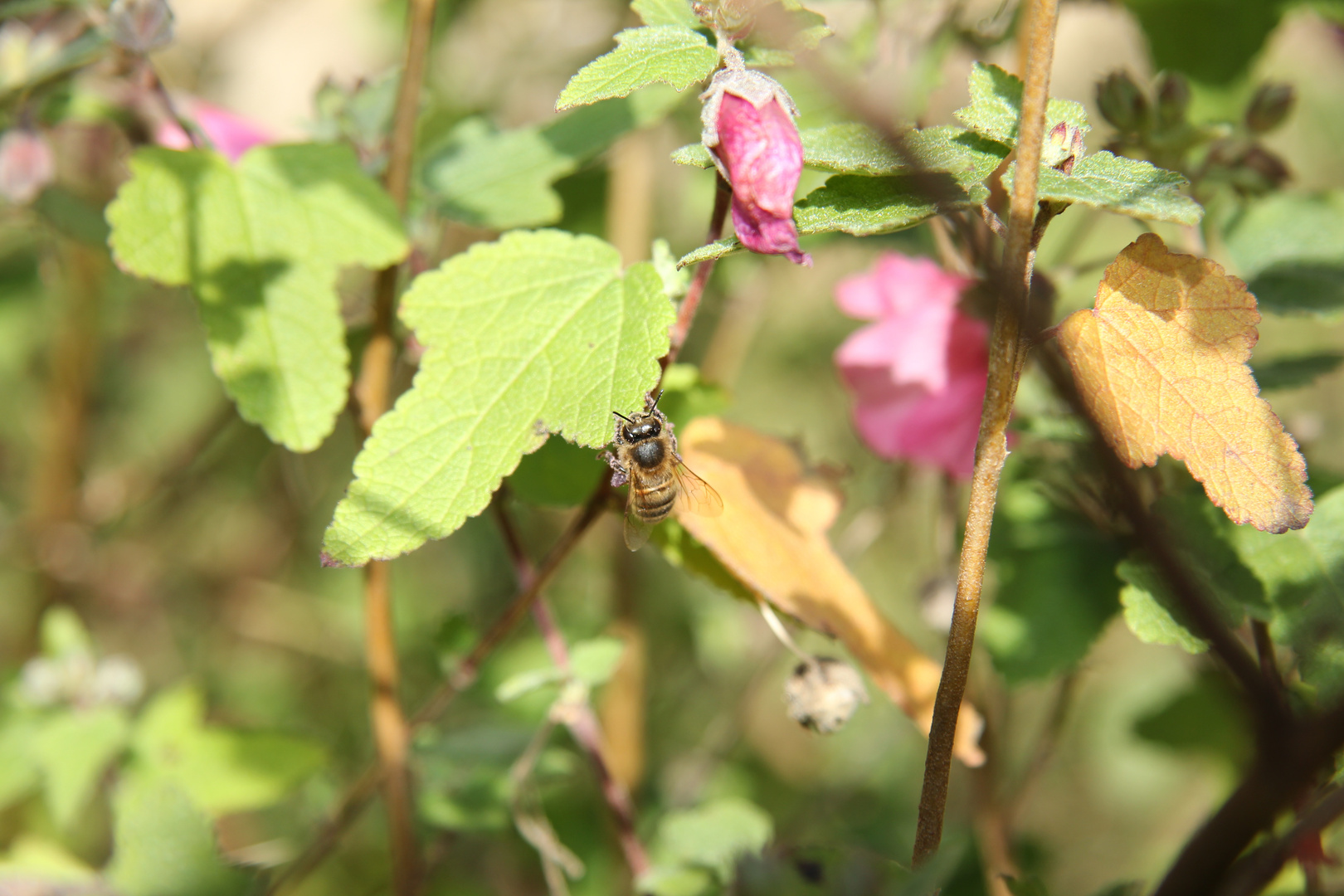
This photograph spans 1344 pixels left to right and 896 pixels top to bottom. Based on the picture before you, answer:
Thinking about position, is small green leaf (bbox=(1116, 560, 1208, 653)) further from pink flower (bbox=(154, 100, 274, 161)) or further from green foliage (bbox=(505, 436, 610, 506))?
pink flower (bbox=(154, 100, 274, 161))

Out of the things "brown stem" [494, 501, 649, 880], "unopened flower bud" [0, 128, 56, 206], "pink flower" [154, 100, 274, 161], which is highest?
"pink flower" [154, 100, 274, 161]

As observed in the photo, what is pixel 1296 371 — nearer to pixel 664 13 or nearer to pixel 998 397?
pixel 998 397

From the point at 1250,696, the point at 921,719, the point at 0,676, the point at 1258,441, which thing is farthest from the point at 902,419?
the point at 0,676

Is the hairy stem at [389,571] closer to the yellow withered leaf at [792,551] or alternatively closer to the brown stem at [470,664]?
the brown stem at [470,664]

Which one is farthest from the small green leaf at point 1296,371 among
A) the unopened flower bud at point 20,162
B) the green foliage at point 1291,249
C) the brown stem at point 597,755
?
the unopened flower bud at point 20,162

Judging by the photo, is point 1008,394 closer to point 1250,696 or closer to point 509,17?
point 1250,696

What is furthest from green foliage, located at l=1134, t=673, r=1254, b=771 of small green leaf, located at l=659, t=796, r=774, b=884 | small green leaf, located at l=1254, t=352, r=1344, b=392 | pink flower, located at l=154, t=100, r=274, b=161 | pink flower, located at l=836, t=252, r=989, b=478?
pink flower, located at l=154, t=100, r=274, b=161
